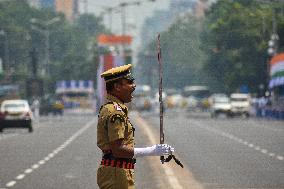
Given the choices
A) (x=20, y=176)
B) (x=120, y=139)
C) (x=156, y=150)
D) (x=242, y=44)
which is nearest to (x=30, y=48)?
(x=242, y=44)

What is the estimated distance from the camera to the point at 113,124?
9727 mm

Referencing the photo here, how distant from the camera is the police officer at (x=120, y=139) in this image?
9.81 m

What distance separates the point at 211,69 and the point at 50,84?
27805 mm

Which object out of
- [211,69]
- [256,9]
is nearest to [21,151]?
[256,9]

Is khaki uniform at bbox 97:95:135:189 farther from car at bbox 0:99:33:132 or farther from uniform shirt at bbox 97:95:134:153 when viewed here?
car at bbox 0:99:33:132

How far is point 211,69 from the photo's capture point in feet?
440

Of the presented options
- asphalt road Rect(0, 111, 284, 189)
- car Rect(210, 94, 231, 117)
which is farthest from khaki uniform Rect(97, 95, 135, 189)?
car Rect(210, 94, 231, 117)

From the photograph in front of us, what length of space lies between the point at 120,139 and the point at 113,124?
0.44 ft

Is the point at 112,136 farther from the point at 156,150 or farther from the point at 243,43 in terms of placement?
the point at 243,43

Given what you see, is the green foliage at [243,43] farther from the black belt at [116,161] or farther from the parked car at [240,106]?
the black belt at [116,161]

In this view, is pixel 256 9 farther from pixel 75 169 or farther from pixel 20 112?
pixel 75 169

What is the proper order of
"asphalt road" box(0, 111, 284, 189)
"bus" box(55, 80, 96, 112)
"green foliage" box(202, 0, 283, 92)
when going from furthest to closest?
"bus" box(55, 80, 96, 112)
"green foliage" box(202, 0, 283, 92)
"asphalt road" box(0, 111, 284, 189)

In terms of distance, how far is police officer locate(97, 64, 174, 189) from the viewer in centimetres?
981

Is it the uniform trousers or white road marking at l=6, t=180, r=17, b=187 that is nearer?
the uniform trousers
